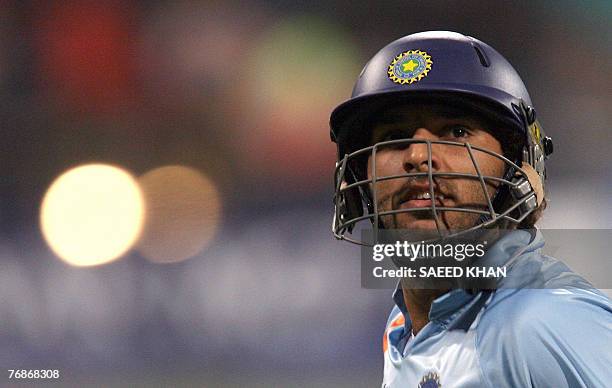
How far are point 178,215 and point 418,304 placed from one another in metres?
2.70

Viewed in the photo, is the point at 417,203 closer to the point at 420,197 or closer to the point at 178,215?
the point at 420,197

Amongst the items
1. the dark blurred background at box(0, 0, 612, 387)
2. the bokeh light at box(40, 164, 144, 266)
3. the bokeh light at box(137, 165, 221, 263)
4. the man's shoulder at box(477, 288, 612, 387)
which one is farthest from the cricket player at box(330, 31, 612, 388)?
the bokeh light at box(40, 164, 144, 266)

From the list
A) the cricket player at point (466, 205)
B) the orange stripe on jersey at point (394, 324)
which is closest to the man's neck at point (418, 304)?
the cricket player at point (466, 205)

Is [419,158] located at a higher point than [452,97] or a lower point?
lower

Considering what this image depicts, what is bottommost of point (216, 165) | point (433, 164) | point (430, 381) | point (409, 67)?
point (430, 381)

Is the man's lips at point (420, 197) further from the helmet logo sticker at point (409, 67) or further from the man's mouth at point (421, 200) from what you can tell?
the helmet logo sticker at point (409, 67)

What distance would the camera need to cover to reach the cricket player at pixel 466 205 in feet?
4.00

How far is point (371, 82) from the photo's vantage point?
171cm

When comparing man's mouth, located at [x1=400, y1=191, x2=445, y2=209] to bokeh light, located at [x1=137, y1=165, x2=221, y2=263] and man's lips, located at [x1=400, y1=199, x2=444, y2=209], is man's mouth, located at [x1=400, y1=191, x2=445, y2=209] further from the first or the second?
bokeh light, located at [x1=137, y1=165, x2=221, y2=263]

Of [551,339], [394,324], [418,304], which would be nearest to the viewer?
[551,339]

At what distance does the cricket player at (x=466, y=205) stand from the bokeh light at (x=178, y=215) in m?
2.33

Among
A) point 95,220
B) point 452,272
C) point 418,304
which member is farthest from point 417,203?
point 95,220

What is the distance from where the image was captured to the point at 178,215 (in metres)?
4.24

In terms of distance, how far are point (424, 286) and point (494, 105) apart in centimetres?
42
